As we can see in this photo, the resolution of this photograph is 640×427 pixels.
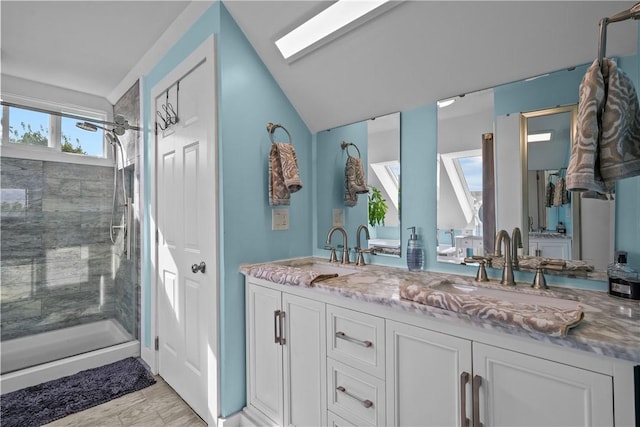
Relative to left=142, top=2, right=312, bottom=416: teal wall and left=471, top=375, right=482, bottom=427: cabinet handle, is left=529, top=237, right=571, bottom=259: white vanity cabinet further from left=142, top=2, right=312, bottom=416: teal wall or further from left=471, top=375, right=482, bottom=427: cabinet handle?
left=142, top=2, right=312, bottom=416: teal wall

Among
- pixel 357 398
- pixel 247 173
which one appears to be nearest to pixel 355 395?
pixel 357 398

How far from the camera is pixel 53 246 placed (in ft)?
9.70

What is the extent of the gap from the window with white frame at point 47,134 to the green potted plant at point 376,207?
9.12 feet

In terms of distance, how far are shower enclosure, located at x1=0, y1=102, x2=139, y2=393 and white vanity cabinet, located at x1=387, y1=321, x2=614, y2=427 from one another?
101 inches

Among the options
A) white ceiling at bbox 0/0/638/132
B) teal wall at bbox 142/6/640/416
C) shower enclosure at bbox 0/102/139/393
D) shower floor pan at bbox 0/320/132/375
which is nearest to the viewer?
white ceiling at bbox 0/0/638/132

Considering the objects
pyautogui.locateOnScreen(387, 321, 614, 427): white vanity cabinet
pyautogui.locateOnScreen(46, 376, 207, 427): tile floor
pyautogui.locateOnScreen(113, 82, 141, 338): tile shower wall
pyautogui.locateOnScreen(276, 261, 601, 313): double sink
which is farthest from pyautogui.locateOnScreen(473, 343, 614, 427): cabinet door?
pyautogui.locateOnScreen(113, 82, 141, 338): tile shower wall

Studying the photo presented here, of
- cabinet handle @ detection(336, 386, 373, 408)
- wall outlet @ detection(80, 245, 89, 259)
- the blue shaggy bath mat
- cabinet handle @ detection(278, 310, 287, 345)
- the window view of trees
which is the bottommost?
the blue shaggy bath mat

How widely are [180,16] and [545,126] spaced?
6.98 ft

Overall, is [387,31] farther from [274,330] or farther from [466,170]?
[274,330]

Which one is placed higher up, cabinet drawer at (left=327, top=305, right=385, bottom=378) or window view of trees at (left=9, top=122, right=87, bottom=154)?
window view of trees at (left=9, top=122, right=87, bottom=154)

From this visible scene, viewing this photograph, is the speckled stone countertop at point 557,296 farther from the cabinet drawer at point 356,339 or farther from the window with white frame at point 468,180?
the window with white frame at point 468,180

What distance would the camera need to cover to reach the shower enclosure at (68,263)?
270cm

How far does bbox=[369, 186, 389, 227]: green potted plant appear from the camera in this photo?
1821 mm

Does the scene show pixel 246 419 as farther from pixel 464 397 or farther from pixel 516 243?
pixel 516 243
